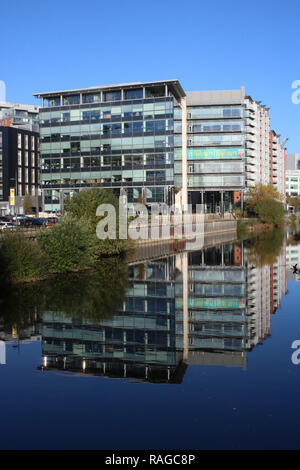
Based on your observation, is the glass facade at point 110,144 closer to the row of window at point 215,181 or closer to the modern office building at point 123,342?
the row of window at point 215,181

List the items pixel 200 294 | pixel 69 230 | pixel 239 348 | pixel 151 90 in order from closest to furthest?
pixel 239 348, pixel 200 294, pixel 69 230, pixel 151 90

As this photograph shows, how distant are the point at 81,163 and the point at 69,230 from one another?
55682 mm

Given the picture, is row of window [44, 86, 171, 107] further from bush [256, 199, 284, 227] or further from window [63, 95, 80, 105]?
bush [256, 199, 284, 227]

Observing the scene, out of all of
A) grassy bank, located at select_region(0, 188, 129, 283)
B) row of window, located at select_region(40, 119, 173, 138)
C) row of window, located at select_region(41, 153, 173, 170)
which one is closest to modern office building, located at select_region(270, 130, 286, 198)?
row of window, located at select_region(41, 153, 173, 170)

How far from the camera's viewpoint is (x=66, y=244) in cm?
3450

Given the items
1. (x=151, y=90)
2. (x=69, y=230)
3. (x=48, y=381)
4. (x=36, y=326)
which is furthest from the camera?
(x=151, y=90)

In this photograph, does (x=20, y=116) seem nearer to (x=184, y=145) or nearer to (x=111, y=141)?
(x=184, y=145)

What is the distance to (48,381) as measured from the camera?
Result: 47.7ft

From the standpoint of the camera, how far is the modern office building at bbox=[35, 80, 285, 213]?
8412 centimetres

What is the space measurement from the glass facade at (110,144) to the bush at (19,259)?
5428 centimetres

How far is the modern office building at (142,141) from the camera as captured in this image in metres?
84.1

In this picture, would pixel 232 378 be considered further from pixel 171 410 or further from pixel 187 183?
pixel 187 183

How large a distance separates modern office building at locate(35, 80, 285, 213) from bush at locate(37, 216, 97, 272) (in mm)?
48850
